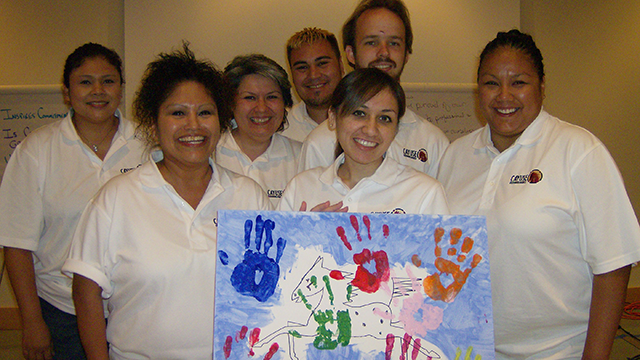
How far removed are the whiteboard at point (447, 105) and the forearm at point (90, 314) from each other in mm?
4228

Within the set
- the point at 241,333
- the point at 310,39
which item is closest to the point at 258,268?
the point at 241,333

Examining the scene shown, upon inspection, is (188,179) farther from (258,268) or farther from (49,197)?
(49,197)

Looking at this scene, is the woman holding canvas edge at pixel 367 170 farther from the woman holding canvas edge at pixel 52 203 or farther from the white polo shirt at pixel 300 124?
the white polo shirt at pixel 300 124

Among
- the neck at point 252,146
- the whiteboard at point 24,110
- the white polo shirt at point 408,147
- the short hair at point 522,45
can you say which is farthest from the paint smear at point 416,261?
the whiteboard at point 24,110

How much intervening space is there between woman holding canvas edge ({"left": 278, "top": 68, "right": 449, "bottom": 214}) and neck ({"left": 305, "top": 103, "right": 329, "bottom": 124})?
1253mm

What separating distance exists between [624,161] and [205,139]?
5.61 meters

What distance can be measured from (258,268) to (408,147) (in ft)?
4.26

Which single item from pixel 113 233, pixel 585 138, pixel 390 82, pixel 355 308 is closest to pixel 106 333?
pixel 113 233

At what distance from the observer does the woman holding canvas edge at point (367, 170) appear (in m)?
2.01

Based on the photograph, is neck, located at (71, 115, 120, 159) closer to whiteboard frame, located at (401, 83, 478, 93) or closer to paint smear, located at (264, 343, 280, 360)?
paint smear, located at (264, 343, 280, 360)

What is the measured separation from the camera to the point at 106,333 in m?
1.89

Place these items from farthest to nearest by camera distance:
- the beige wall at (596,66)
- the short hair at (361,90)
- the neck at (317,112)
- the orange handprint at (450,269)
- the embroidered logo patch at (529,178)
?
the beige wall at (596,66) < the neck at (317,112) < the short hair at (361,90) < the embroidered logo patch at (529,178) < the orange handprint at (450,269)

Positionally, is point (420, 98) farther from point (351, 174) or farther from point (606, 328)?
point (606, 328)

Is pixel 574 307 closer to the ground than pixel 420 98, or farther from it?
closer to the ground
